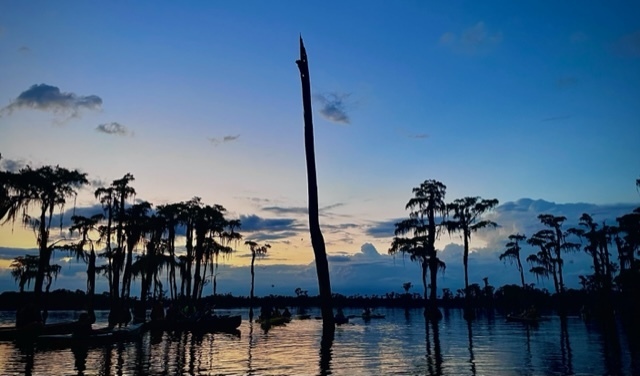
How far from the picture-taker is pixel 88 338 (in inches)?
1059

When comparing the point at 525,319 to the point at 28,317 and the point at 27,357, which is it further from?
the point at 27,357

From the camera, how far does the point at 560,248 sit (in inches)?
2719

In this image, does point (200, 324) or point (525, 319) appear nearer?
point (200, 324)

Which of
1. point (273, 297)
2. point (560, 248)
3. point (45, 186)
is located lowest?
point (273, 297)

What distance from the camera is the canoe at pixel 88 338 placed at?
2623cm

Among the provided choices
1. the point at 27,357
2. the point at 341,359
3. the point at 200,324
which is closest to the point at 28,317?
the point at 27,357

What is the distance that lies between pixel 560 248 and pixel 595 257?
5.30m

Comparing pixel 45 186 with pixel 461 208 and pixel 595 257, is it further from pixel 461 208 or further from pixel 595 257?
pixel 595 257

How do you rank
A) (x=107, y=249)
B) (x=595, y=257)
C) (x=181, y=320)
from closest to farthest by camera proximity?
1. (x=181, y=320)
2. (x=107, y=249)
3. (x=595, y=257)

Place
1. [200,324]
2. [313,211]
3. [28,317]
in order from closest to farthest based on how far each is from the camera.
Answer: [313,211] → [28,317] → [200,324]

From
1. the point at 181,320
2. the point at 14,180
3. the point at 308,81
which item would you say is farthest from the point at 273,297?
the point at 308,81

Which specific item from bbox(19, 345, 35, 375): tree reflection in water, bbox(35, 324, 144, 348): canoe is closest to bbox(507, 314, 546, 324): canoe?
bbox(35, 324, 144, 348): canoe

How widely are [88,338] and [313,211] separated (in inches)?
792

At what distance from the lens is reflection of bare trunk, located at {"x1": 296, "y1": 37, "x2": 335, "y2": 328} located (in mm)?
12508
